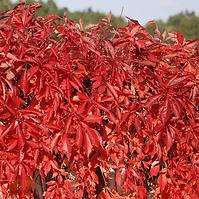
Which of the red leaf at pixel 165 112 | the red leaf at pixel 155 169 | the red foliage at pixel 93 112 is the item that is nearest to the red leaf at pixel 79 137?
the red foliage at pixel 93 112

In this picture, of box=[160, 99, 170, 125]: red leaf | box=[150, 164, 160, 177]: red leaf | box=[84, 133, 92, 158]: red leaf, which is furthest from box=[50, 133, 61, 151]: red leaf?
box=[150, 164, 160, 177]: red leaf

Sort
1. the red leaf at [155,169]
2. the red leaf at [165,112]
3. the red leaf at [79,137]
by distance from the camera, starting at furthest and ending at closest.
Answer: the red leaf at [155,169] < the red leaf at [165,112] < the red leaf at [79,137]

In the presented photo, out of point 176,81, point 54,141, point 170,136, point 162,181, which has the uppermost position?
point 176,81

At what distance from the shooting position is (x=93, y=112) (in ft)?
5.83

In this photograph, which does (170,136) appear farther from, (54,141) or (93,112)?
(54,141)

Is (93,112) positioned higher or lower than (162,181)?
higher

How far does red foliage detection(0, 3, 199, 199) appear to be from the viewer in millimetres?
1698

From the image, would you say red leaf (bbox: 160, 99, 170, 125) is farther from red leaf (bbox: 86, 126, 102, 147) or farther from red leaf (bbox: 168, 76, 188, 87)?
red leaf (bbox: 86, 126, 102, 147)

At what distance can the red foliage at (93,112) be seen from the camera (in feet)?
5.57

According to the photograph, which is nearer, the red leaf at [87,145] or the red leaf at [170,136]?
the red leaf at [87,145]

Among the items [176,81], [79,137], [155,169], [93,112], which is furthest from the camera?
[155,169]

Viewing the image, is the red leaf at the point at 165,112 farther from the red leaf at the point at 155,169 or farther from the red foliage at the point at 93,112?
the red leaf at the point at 155,169

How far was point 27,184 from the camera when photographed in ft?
6.07

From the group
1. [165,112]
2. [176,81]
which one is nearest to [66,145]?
[165,112]
